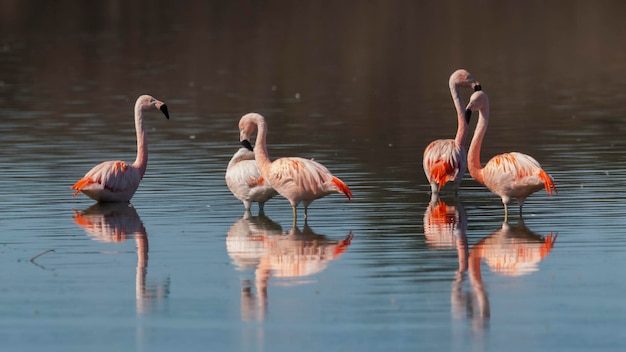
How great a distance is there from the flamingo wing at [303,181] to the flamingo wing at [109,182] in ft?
6.93

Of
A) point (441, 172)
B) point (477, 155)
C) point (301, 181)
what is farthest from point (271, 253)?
point (441, 172)

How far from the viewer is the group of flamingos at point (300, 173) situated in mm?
11570

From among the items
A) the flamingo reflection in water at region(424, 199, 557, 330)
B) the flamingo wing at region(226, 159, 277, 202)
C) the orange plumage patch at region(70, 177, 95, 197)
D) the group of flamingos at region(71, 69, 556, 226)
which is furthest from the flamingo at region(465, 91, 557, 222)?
the orange plumage patch at region(70, 177, 95, 197)

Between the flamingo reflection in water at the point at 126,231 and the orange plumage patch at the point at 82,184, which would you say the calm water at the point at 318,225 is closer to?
the flamingo reflection in water at the point at 126,231

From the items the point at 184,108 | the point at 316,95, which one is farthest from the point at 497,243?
the point at 316,95

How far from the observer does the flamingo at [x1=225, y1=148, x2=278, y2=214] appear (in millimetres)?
12305

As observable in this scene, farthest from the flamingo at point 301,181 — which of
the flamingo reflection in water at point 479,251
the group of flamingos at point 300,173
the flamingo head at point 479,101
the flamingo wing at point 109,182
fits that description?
the flamingo head at point 479,101

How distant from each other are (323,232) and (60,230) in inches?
89.2

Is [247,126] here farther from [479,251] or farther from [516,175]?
[479,251]

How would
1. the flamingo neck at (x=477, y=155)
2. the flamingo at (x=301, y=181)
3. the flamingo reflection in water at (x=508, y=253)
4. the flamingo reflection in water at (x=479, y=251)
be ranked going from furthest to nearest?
the flamingo neck at (x=477, y=155) < the flamingo at (x=301, y=181) < the flamingo reflection in water at (x=508, y=253) < the flamingo reflection in water at (x=479, y=251)

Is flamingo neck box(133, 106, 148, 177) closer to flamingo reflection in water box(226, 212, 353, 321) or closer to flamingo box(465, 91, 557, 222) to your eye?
flamingo reflection in water box(226, 212, 353, 321)

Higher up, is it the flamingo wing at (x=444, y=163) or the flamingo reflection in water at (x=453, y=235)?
the flamingo wing at (x=444, y=163)

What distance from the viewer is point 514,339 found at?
24.1 feet

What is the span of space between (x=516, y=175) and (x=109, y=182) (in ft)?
13.3
